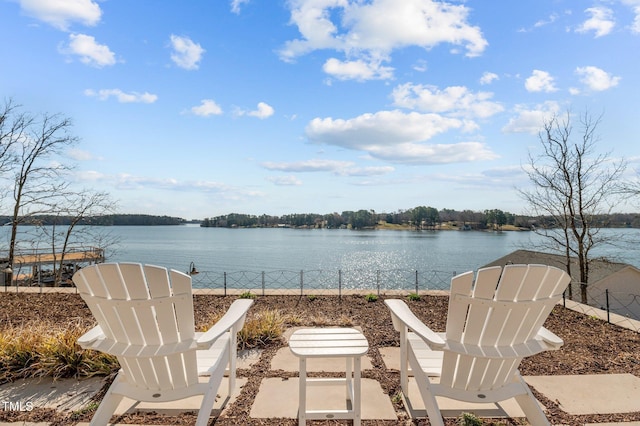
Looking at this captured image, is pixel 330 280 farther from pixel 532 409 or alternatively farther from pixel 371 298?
pixel 532 409

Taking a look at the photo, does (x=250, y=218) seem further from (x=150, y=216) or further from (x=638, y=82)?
(x=638, y=82)

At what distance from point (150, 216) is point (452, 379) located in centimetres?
4265

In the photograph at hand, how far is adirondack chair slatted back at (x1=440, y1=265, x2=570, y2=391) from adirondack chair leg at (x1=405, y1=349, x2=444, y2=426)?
0.14 m

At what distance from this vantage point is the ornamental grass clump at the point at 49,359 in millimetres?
3109

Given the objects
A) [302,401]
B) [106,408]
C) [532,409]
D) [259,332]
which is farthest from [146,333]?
[532,409]

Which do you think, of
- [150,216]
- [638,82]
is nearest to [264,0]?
[638,82]

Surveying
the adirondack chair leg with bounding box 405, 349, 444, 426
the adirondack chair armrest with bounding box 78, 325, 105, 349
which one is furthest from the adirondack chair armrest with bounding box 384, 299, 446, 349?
the adirondack chair armrest with bounding box 78, 325, 105, 349

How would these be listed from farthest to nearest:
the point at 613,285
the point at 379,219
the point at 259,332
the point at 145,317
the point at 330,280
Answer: the point at 379,219 → the point at 330,280 → the point at 613,285 → the point at 259,332 → the point at 145,317

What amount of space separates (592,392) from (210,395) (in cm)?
298

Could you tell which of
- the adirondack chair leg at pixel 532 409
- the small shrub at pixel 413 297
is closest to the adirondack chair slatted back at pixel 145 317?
the adirondack chair leg at pixel 532 409

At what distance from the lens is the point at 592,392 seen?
292 cm

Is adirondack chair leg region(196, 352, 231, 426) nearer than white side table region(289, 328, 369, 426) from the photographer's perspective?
Yes

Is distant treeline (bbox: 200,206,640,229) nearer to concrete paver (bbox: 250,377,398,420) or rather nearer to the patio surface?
the patio surface

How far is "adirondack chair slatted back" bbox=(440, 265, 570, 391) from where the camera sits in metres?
2.16
